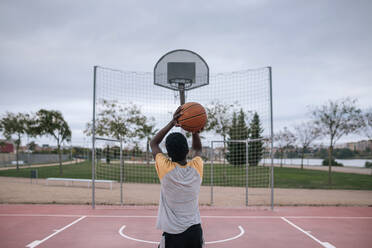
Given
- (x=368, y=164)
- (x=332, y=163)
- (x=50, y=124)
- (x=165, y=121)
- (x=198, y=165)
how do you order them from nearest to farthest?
(x=198, y=165)
(x=165, y=121)
(x=50, y=124)
(x=368, y=164)
(x=332, y=163)

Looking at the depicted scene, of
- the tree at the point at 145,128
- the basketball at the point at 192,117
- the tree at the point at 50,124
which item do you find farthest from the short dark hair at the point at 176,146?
the tree at the point at 50,124

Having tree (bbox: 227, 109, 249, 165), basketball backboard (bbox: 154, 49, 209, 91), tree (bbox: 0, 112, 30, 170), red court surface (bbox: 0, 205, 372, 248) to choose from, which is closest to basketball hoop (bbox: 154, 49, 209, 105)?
basketball backboard (bbox: 154, 49, 209, 91)

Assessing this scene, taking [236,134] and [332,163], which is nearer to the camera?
[236,134]

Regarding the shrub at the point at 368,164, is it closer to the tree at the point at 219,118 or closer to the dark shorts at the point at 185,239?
the tree at the point at 219,118

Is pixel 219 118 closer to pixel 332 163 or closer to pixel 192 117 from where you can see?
pixel 192 117

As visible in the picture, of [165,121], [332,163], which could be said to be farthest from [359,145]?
[165,121]

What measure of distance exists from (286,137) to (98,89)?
31.3 metres

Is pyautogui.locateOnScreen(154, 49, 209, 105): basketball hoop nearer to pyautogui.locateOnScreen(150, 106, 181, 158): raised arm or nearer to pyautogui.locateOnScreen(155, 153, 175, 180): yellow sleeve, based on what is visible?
pyautogui.locateOnScreen(150, 106, 181, 158): raised arm

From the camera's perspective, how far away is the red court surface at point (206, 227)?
5949 mm

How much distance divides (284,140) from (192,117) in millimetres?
36861

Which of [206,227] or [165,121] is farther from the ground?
[165,121]

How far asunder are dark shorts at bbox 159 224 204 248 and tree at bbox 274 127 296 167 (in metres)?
35.6

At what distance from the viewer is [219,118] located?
19.3 metres

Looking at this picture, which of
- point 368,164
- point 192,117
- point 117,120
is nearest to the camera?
point 192,117
